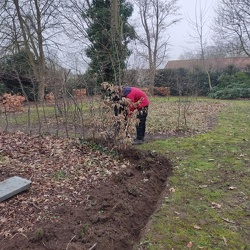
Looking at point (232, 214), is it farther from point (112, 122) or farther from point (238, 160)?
point (112, 122)

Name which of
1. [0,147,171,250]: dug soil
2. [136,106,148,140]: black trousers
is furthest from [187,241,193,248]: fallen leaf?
[136,106,148,140]: black trousers

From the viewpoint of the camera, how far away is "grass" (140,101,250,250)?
2.40 meters

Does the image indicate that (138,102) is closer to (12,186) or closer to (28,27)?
(12,186)

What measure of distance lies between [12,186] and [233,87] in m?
20.2

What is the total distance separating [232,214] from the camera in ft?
9.39

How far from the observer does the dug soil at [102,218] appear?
7.26ft

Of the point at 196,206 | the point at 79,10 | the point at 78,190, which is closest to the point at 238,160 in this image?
the point at 196,206

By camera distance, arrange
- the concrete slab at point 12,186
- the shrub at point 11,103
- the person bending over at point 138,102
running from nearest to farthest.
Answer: the concrete slab at point 12,186, the person bending over at point 138,102, the shrub at point 11,103

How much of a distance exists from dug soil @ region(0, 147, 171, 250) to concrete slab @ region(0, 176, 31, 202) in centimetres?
28

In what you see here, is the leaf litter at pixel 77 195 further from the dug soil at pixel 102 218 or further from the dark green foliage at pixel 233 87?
the dark green foliage at pixel 233 87

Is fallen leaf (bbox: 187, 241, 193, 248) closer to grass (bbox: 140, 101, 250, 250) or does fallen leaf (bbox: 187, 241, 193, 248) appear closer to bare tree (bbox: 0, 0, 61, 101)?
grass (bbox: 140, 101, 250, 250)

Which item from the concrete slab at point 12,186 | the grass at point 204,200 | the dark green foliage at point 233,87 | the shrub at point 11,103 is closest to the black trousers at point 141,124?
the grass at point 204,200

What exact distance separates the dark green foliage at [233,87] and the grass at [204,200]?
49.1 feet

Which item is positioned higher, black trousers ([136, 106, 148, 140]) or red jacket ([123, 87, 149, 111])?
red jacket ([123, 87, 149, 111])
